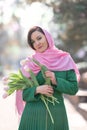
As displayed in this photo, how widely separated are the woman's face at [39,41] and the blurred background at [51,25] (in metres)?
3.58

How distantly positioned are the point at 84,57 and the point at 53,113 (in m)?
3.86

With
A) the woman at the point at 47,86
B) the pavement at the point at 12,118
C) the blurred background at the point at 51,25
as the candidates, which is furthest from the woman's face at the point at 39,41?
the blurred background at the point at 51,25

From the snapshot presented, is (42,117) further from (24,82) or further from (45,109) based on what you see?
(24,82)

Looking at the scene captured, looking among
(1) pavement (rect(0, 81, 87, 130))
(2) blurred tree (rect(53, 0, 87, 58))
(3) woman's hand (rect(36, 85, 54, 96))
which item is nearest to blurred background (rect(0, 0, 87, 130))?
(2) blurred tree (rect(53, 0, 87, 58))

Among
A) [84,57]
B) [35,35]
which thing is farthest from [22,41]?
[35,35]

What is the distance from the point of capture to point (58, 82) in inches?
81.4

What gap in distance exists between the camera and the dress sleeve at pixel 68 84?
207 cm

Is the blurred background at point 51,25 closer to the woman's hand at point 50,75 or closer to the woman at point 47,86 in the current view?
the woman at point 47,86

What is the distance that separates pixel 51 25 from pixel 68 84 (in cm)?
377

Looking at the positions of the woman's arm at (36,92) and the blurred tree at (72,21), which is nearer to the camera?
the woman's arm at (36,92)

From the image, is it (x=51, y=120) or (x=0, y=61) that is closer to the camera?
(x=51, y=120)

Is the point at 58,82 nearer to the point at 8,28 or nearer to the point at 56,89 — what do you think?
the point at 56,89

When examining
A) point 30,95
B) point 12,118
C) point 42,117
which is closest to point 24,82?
point 30,95

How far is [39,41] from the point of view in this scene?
7.07 feet
